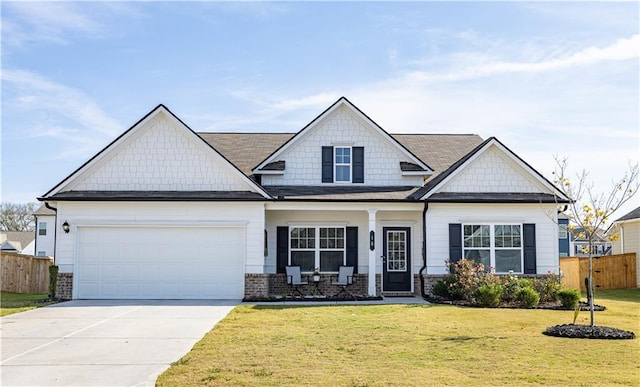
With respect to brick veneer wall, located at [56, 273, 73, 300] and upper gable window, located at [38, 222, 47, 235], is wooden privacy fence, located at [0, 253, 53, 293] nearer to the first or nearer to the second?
brick veneer wall, located at [56, 273, 73, 300]

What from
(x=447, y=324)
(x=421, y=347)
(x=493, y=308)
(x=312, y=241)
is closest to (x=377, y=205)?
(x=312, y=241)

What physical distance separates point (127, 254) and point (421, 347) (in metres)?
11.6

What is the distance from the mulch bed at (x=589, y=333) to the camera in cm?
1213

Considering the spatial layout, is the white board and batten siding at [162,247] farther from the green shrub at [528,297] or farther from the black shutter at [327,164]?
the green shrub at [528,297]

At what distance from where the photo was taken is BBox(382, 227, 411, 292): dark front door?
2128cm

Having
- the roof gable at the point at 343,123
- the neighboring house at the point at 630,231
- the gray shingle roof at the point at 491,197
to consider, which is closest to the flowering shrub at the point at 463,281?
the gray shingle roof at the point at 491,197

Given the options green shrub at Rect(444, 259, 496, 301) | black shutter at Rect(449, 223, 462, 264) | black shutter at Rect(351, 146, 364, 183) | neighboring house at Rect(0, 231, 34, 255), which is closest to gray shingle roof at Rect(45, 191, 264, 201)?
black shutter at Rect(351, 146, 364, 183)

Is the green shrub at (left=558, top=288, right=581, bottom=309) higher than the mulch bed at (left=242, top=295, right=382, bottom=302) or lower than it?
higher

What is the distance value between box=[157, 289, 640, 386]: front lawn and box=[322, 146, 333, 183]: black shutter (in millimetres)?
6670

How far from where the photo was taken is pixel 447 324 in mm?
13781

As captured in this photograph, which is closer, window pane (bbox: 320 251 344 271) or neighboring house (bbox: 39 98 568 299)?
neighboring house (bbox: 39 98 568 299)

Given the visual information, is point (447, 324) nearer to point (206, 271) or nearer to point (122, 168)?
point (206, 271)

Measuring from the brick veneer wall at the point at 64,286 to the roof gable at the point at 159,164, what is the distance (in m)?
2.70

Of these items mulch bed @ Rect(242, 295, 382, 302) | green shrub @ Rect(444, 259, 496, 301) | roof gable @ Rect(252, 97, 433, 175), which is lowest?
mulch bed @ Rect(242, 295, 382, 302)
